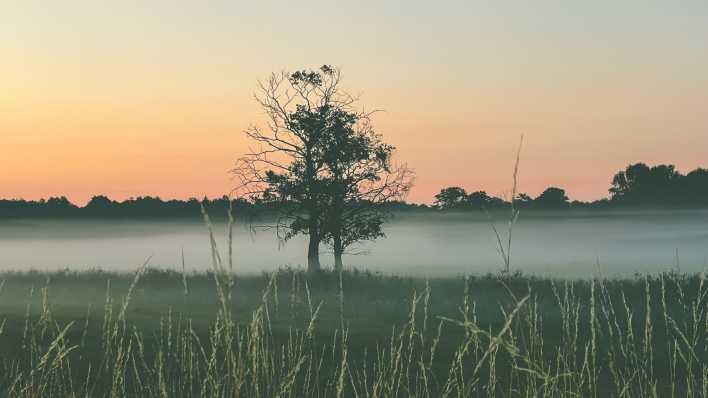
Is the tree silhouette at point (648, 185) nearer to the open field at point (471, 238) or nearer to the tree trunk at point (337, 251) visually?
the open field at point (471, 238)

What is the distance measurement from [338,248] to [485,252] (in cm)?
6218

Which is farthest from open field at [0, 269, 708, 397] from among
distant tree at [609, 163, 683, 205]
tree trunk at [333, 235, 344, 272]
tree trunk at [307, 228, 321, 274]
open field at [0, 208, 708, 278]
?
distant tree at [609, 163, 683, 205]

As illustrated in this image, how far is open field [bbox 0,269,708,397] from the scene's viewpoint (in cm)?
930

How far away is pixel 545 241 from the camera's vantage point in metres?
121

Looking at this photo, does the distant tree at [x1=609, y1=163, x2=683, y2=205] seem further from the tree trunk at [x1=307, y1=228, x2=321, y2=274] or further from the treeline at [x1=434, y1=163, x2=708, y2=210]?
the tree trunk at [x1=307, y1=228, x2=321, y2=274]

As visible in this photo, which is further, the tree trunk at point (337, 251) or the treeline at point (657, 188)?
the treeline at point (657, 188)

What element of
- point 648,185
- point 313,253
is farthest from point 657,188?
point 313,253

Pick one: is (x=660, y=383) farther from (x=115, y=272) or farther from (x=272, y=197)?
(x=115, y=272)

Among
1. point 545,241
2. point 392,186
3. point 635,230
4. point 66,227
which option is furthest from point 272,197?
point 66,227

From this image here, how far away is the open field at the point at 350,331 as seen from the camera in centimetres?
930

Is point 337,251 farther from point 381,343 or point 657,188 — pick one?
point 657,188

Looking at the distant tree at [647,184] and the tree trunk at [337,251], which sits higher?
the distant tree at [647,184]

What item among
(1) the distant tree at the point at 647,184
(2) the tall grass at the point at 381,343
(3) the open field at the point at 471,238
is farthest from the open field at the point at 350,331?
(1) the distant tree at the point at 647,184

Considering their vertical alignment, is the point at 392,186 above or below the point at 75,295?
above
